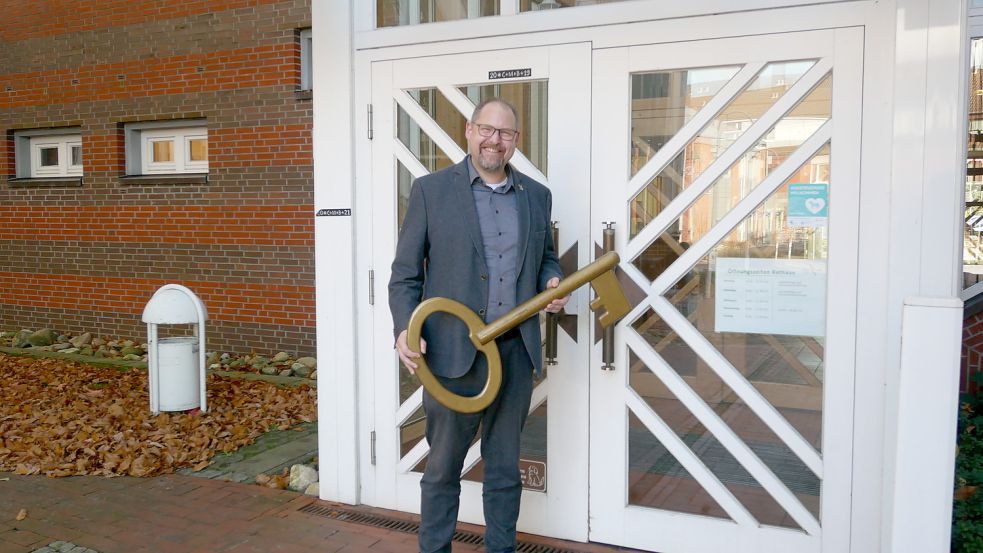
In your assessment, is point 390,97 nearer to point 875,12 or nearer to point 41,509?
point 875,12

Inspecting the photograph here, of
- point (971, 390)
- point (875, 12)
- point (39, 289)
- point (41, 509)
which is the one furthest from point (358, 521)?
point (39, 289)

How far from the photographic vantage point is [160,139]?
31.9ft

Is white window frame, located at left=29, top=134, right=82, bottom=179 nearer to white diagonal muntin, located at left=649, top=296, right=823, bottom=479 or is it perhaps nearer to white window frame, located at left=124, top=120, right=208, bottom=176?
white window frame, located at left=124, top=120, right=208, bottom=176

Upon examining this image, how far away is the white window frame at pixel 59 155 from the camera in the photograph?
10344mm

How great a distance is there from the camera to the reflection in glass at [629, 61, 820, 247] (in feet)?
11.2

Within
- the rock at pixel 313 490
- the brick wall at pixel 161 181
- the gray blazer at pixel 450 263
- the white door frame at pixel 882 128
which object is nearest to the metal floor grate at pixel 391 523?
the rock at pixel 313 490

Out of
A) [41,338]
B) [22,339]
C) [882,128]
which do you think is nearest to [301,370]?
[41,338]

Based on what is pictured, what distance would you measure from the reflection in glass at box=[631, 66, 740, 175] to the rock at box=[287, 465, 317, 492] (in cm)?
271

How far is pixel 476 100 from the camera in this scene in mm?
4059

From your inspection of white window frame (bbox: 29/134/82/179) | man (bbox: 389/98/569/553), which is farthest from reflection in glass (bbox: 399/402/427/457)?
white window frame (bbox: 29/134/82/179)

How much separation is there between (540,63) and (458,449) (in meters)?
1.85

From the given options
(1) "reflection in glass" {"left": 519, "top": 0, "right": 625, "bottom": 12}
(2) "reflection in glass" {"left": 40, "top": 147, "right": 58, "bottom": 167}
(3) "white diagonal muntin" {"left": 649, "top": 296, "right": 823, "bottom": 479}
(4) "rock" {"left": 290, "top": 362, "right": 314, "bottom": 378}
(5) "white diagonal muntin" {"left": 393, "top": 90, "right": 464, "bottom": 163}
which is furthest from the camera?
(2) "reflection in glass" {"left": 40, "top": 147, "right": 58, "bottom": 167}

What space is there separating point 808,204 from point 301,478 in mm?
3263

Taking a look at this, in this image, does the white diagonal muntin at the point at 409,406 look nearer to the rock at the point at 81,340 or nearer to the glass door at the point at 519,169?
the glass door at the point at 519,169
